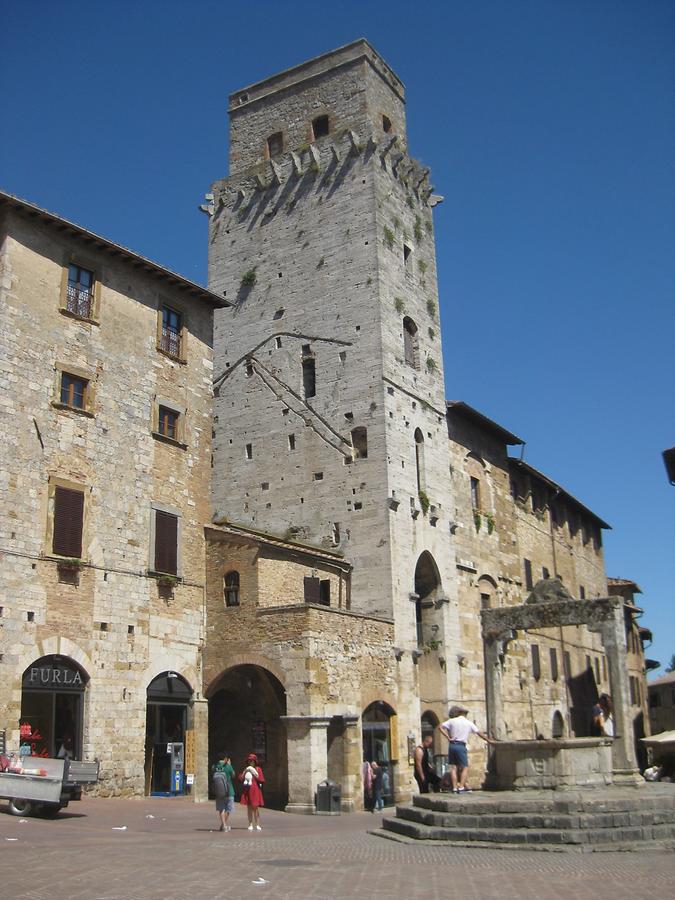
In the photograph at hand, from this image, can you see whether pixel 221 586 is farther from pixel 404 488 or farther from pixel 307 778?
pixel 404 488

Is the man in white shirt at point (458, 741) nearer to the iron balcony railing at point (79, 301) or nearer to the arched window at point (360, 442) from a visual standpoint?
the iron balcony railing at point (79, 301)

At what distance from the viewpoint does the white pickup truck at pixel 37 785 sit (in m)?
16.0

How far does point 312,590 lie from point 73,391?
932cm

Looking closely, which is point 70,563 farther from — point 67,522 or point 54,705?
point 54,705

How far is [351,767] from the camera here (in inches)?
940

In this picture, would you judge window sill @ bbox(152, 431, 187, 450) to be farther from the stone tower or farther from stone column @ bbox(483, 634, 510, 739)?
stone column @ bbox(483, 634, 510, 739)

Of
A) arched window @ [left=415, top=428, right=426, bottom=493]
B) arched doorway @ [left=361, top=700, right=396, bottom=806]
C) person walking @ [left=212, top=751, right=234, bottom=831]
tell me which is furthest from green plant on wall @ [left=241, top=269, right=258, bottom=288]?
person walking @ [left=212, top=751, right=234, bottom=831]

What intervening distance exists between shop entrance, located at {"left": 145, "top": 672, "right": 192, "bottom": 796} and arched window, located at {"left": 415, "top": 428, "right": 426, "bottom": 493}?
1222cm

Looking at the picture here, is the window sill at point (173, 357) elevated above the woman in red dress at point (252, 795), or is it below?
above

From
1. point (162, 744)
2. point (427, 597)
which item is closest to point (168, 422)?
point (162, 744)

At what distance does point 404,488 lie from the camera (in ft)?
102

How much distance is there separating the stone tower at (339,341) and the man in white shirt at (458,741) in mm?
11973

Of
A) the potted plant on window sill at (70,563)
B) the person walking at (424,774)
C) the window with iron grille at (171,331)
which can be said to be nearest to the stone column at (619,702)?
the person walking at (424,774)

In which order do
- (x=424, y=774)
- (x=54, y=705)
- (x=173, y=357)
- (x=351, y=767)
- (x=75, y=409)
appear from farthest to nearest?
(x=173, y=357) < (x=351, y=767) < (x=75, y=409) < (x=54, y=705) < (x=424, y=774)
